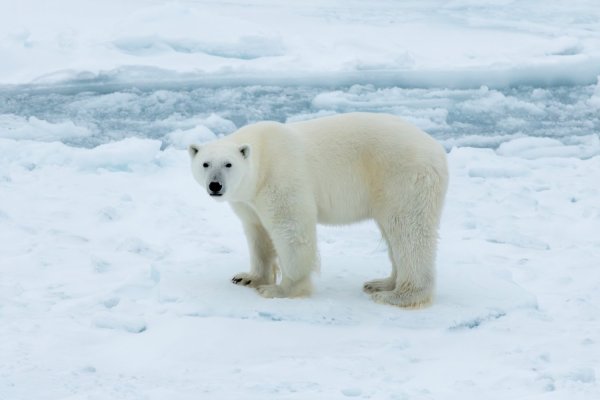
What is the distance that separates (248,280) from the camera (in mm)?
4176

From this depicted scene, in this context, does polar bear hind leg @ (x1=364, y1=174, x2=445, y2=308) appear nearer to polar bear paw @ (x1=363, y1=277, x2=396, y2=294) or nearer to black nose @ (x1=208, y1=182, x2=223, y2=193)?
polar bear paw @ (x1=363, y1=277, x2=396, y2=294)

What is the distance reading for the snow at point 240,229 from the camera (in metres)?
3.16

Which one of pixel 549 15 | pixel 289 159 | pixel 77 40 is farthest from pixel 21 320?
pixel 549 15

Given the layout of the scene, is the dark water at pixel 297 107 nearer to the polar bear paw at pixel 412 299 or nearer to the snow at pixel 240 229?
the snow at pixel 240 229

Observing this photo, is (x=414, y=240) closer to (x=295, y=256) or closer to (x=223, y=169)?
(x=295, y=256)

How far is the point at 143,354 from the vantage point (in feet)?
10.6

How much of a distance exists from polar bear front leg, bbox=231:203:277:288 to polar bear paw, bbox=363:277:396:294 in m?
0.50

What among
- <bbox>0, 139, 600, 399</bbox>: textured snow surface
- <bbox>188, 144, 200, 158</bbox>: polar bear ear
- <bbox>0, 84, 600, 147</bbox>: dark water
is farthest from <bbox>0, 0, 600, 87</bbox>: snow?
<bbox>188, 144, 200, 158</bbox>: polar bear ear

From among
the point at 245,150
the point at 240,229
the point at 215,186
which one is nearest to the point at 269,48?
the point at 240,229

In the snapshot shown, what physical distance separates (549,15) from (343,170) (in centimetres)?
1464

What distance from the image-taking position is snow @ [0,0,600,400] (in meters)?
3.16

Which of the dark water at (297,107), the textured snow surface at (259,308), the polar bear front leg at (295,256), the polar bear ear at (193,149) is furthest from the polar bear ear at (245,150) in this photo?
the dark water at (297,107)

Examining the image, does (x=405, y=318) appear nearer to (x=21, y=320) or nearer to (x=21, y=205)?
(x=21, y=320)

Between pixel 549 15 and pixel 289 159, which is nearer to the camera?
pixel 289 159
